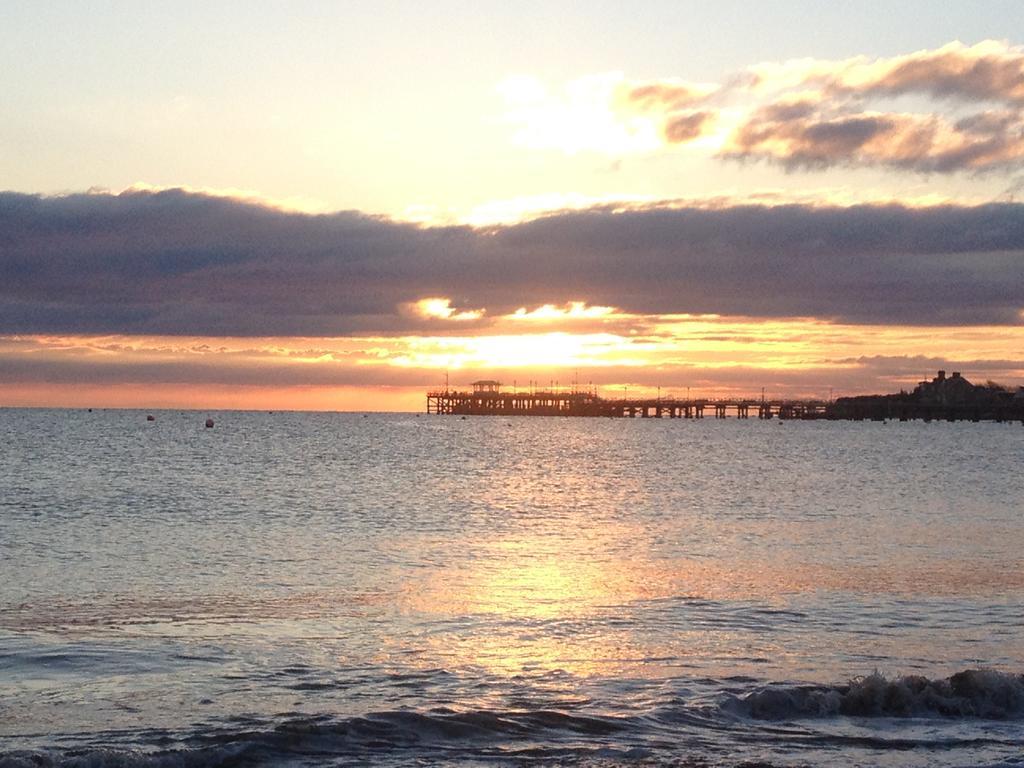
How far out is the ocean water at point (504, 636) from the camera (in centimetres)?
1569

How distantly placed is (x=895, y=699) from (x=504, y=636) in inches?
292

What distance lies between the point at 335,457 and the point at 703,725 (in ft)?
281

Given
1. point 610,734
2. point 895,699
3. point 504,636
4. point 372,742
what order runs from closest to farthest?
1. point 372,742
2. point 610,734
3. point 895,699
4. point 504,636

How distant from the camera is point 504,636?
21984 mm

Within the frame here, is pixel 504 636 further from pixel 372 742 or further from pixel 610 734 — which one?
pixel 372 742

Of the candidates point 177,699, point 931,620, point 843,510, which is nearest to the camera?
point 177,699

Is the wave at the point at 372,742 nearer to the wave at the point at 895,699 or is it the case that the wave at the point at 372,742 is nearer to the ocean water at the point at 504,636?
the ocean water at the point at 504,636

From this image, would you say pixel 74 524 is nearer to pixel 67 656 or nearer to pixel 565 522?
pixel 565 522

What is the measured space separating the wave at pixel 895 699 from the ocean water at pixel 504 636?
0.05 metres

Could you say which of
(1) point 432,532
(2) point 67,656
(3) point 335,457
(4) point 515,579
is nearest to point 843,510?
(1) point 432,532

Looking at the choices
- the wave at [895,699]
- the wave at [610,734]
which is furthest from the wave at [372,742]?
the wave at [895,699]

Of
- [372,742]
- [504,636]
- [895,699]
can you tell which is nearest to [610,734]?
[372,742]

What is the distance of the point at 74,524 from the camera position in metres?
40.9

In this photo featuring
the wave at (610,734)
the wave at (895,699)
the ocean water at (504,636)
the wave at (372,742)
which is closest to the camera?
the wave at (372,742)
